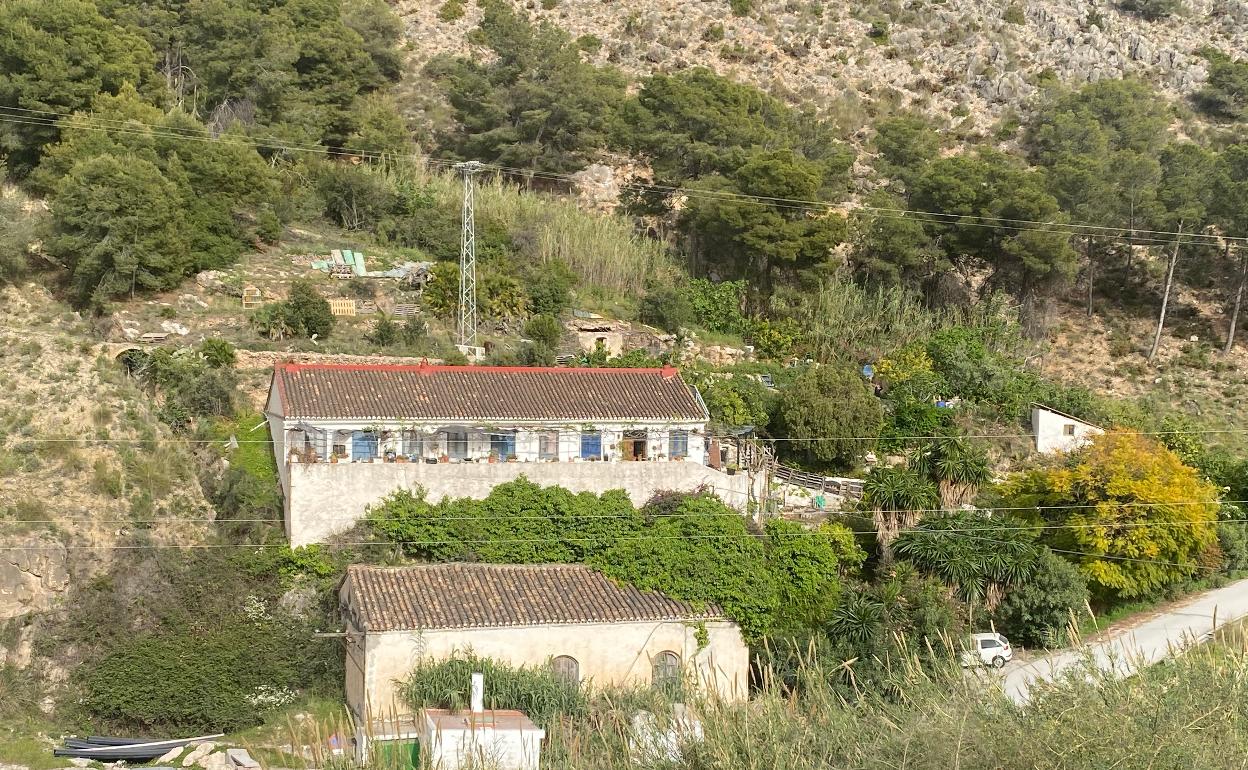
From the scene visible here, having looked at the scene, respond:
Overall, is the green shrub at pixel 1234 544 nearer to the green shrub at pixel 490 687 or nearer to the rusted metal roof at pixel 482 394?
the rusted metal roof at pixel 482 394

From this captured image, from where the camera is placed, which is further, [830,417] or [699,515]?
[830,417]

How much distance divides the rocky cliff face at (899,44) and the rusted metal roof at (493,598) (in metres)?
41.9

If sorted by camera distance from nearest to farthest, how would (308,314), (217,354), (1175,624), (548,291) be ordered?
(1175,624) < (217,354) < (308,314) < (548,291)

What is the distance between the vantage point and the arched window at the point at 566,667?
2433 cm

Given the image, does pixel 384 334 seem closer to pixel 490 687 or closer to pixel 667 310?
pixel 667 310

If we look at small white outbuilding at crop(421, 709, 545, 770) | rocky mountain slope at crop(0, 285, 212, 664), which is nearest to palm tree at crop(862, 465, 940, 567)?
small white outbuilding at crop(421, 709, 545, 770)

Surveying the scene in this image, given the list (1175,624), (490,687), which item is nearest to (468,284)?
(490,687)

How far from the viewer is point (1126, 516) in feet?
98.0

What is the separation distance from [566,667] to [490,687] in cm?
242

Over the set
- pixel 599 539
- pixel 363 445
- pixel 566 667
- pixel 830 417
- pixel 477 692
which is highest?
pixel 363 445

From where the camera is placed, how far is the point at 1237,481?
34.4 meters

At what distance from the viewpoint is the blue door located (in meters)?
28.0

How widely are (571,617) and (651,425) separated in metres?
6.40

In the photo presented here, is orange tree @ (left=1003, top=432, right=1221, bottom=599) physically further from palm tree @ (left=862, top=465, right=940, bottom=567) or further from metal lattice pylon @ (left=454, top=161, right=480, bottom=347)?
metal lattice pylon @ (left=454, top=161, right=480, bottom=347)
